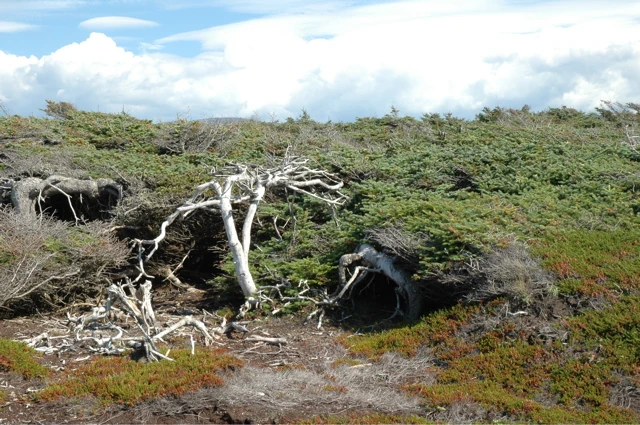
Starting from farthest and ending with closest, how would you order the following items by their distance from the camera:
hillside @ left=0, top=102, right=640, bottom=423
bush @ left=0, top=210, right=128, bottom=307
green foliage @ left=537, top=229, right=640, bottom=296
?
1. bush @ left=0, top=210, right=128, bottom=307
2. green foliage @ left=537, top=229, right=640, bottom=296
3. hillside @ left=0, top=102, right=640, bottom=423

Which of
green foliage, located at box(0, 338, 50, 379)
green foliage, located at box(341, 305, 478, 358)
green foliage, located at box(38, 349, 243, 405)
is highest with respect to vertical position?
green foliage, located at box(0, 338, 50, 379)

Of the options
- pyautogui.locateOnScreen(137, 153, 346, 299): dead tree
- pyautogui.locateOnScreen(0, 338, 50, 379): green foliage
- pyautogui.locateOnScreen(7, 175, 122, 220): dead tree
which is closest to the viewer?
pyautogui.locateOnScreen(0, 338, 50, 379): green foliage

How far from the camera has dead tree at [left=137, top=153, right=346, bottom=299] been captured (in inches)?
480

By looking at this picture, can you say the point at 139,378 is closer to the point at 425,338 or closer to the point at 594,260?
the point at 425,338

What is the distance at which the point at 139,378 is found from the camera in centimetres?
847

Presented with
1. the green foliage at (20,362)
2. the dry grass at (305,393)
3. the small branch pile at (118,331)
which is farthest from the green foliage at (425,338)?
the green foliage at (20,362)

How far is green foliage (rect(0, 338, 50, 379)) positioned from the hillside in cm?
4

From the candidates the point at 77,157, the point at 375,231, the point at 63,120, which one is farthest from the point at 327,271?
the point at 63,120

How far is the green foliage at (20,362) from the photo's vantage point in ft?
29.2

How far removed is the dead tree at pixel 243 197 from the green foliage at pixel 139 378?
9.40 feet

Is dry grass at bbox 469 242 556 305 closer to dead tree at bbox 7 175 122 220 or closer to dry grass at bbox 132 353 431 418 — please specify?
dry grass at bbox 132 353 431 418

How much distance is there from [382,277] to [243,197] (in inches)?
122

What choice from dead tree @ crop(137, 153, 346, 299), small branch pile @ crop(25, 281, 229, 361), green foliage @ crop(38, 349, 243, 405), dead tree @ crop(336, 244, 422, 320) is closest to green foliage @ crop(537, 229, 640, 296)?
dead tree @ crop(336, 244, 422, 320)

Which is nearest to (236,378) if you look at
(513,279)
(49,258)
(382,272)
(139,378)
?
(139,378)
